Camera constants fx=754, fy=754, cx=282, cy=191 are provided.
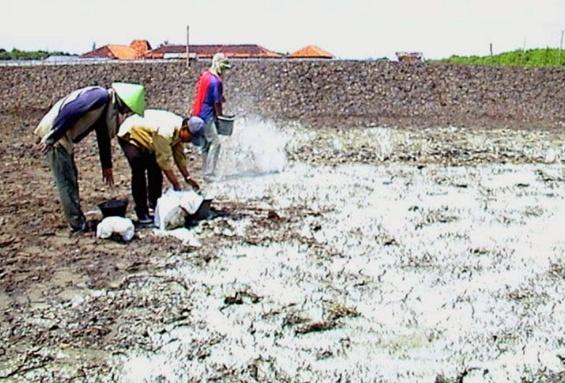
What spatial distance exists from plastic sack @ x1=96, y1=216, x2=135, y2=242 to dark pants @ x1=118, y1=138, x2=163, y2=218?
0.49 metres

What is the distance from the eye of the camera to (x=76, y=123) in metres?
6.03

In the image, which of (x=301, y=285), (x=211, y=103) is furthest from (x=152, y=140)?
(x=211, y=103)

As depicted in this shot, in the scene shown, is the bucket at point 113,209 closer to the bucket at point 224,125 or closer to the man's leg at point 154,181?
the man's leg at point 154,181

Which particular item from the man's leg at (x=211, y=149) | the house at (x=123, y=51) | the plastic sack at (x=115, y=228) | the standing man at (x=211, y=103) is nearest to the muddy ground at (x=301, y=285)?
the plastic sack at (x=115, y=228)

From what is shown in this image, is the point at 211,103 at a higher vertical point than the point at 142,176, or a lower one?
higher

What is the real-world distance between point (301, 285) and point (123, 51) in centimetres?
3434

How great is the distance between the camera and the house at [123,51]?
118 ft

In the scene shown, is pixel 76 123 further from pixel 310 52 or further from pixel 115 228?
pixel 310 52

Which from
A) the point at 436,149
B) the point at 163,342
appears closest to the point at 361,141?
the point at 436,149

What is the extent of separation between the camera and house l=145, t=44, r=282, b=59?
115 feet

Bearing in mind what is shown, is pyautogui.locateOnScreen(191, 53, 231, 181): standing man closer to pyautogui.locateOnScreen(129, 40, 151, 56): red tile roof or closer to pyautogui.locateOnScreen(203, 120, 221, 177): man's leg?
pyautogui.locateOnScreen(203, 120, 221, 177): man's leg

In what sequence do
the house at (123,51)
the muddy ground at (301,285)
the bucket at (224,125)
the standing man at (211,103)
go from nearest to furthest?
the muddy ground at (301,285) < the standing man at (211,103) < the bucket at (224,125) < the house at (123,51)

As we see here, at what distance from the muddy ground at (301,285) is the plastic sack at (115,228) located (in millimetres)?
97

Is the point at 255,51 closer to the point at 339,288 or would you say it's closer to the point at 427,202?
the point at 427,202
